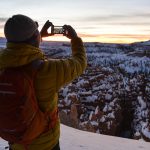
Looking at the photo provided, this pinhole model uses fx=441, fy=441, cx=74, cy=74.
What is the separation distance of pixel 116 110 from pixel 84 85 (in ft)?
87.7

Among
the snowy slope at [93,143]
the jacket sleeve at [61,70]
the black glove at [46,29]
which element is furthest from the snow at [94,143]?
the jacket sleeve at [61,70]

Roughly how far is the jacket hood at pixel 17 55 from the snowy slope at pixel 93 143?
93.6 inches

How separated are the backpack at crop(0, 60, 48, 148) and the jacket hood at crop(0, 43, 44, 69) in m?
0.03

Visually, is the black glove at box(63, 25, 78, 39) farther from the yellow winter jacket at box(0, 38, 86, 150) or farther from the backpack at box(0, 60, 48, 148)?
the backpack at box(0, 60, 48, 148)

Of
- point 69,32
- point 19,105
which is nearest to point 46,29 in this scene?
point 69,32

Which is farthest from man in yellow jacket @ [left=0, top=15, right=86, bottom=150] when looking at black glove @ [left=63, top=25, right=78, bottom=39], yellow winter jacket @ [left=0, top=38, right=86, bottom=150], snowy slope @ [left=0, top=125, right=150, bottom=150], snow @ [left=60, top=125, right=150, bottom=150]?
snow @ [left=60, top=125, right=150, bottom=150]

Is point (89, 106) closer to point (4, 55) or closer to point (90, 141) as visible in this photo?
point (90, 141)

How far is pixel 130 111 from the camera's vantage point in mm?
46188

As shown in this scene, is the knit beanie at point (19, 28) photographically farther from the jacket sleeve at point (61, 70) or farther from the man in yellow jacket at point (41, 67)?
the jacket sleeve at point (61, 70)

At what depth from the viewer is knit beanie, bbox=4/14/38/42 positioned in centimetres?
205

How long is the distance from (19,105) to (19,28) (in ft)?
1.19

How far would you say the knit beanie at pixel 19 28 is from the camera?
2051 mm

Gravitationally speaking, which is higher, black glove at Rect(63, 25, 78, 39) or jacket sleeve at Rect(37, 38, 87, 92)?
black glove at Rect(63, 25, 78, 39)

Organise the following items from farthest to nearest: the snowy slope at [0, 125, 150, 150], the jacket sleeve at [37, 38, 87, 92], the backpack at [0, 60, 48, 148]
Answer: the snowy slope at [0, 125, 150, 150] → the jacket sleeve at [37, 38, 87, 92] → the backpack at [0, 60, 48, 148]
